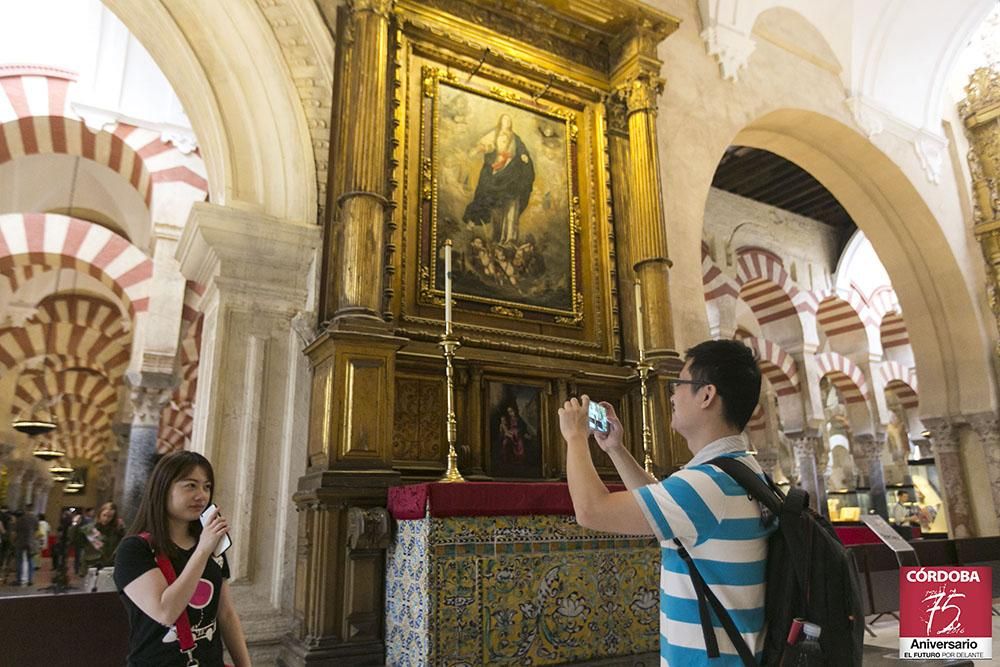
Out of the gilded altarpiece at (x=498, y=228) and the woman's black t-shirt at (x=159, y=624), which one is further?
the gilded altarpiece at (x=498, y=228)

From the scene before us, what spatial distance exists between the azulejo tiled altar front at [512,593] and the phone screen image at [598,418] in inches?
60.7

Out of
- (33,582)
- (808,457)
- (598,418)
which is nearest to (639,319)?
(598,418)

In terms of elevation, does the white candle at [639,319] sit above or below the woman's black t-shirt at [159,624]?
above

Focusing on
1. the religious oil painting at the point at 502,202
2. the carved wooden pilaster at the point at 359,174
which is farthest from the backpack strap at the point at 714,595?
the religious oil painting at the point at 502,202

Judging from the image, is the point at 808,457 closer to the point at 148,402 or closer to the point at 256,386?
the point at 148,402

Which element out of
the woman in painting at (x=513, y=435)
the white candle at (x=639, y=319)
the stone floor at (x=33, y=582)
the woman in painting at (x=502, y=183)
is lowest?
the stone floor at (x=33, y=582)

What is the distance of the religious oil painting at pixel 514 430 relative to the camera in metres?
4.17

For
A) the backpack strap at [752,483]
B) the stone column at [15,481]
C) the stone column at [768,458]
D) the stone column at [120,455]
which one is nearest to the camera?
the backpack strap at [752,483]

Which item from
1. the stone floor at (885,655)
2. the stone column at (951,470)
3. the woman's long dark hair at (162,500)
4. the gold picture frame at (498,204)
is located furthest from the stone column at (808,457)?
the woman's long dark hair at (162,500)

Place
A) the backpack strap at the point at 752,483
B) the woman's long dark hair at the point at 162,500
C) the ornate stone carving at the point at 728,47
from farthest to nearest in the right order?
the ornate stone carving at the point at 728,47 < the woman's long dark hair at the point at 162,500 < the backpack strap at the point at 752,483

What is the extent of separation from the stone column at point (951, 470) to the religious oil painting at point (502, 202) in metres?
6.52

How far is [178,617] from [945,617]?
11.4 ft

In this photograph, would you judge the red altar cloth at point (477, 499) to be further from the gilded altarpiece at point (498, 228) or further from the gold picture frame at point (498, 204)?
the gold picture frame at point (498, 204)

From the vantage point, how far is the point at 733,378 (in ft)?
4.95
